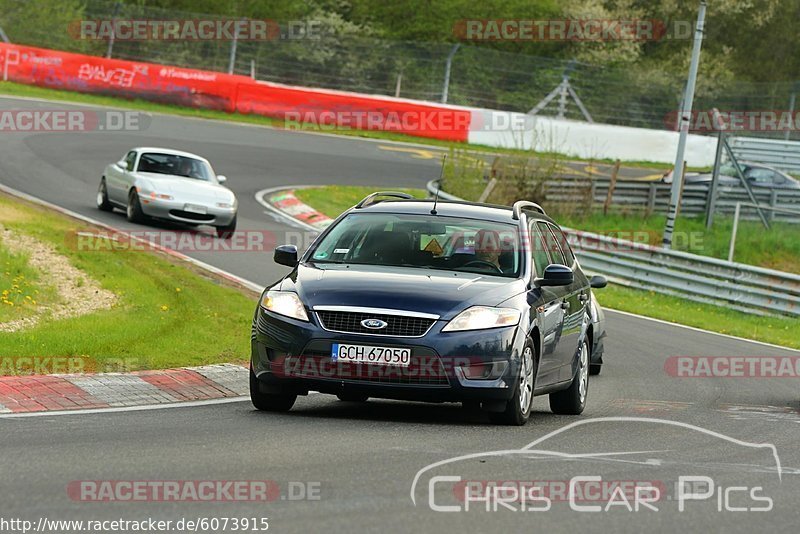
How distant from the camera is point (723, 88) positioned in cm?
4706

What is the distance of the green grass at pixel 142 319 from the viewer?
1242 centimetres

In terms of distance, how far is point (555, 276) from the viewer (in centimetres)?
1062

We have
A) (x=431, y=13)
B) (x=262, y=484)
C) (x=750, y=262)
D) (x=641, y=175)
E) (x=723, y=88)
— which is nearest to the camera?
(x=262, y=484)

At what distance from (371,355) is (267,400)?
41.3 inches

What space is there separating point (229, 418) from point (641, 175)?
34.2 metres

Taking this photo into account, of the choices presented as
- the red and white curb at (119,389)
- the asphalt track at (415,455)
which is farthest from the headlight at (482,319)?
the red and white curb at (119,389)

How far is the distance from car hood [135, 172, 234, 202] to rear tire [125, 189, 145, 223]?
0.92ft

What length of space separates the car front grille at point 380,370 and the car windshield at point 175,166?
52.9ft

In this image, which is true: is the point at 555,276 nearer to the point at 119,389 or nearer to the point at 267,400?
the point at 267,400

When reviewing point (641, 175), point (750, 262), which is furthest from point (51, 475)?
point (641, 175)

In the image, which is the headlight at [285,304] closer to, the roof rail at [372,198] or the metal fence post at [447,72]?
the roof rail at [372,198]

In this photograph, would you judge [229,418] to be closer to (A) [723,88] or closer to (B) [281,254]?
(B) [281,254]

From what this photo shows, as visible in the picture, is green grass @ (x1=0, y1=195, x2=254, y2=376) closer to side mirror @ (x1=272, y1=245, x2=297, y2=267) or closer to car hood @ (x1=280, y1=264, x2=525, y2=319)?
side mirror @ (x1=272, y1=245, x2=297, y2=267)

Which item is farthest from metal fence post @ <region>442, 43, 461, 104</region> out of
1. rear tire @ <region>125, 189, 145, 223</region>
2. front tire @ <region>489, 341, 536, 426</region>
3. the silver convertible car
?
front tire @ <region>489, 341, 536, 426</region>
